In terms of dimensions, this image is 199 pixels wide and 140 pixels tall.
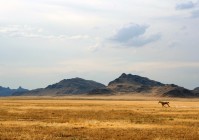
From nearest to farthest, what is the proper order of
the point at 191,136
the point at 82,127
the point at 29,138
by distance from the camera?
the point at 29,138 < the point at 191,136 < the point at 82,127

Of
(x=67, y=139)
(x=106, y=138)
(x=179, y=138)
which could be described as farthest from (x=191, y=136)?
(x=67, y=139)

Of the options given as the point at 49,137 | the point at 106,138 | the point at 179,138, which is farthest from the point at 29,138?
the point at 179,138

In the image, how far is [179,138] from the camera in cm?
2645

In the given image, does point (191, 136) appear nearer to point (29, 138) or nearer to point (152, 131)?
point (152, 131)

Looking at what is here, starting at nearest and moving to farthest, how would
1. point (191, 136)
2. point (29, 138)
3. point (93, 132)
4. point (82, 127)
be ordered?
point (29, 138) < point (191, 136) < point (93, 132) < point (82, 127)

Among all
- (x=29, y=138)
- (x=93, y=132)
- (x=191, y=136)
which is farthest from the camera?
(x=93, y=132)

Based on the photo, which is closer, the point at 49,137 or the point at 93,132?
the point at 49,137

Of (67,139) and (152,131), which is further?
(152,131)

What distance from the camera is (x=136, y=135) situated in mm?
27859

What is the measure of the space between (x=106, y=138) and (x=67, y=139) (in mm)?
2438

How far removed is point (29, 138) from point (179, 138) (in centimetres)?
910

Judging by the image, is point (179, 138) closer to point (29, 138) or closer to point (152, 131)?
point (152, 131)

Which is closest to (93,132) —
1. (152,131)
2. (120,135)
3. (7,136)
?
(120,135)

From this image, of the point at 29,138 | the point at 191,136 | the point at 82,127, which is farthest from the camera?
the point at 82,127
